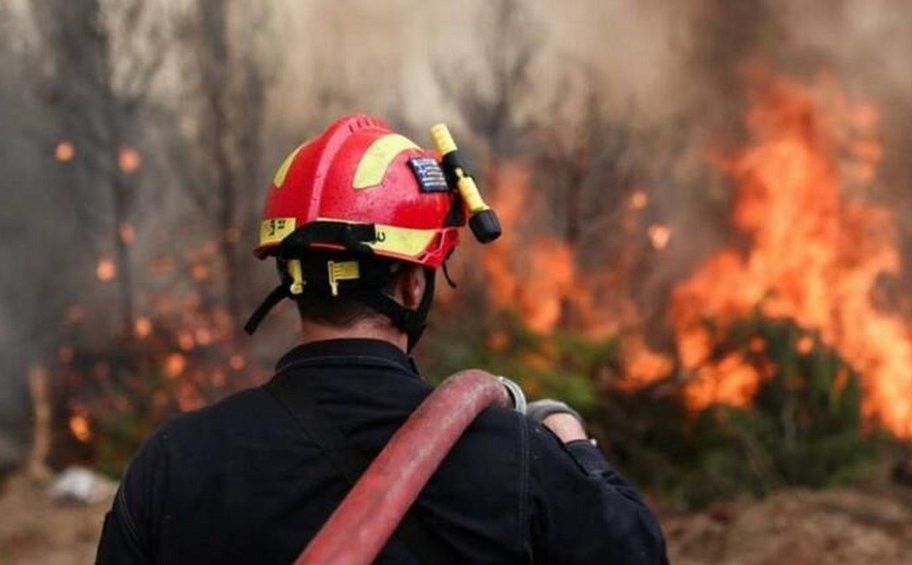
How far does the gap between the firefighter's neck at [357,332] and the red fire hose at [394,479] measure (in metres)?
0.17

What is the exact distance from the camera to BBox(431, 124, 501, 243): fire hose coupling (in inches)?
85.2

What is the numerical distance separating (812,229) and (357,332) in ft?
38.6

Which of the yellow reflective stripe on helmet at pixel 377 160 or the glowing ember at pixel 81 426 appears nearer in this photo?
the yellow reflective stripe on helmet at pixel 377 160

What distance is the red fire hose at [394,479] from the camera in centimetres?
160

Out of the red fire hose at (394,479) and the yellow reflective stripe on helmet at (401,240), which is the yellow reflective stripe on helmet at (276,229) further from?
Result: the red fire hose at (394,479)

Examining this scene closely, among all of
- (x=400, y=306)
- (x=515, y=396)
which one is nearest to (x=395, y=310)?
(x=400, y=306)

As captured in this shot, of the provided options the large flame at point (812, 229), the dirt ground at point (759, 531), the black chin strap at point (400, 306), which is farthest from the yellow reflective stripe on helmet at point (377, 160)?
the large flame at point (812, 229)

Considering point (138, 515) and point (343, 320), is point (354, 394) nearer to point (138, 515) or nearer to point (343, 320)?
point (343, 320)

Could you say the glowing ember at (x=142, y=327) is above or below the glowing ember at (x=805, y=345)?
below

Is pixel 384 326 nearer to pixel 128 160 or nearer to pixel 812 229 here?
pixel 128 160

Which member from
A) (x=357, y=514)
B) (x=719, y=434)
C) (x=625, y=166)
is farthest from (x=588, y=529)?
(x=625, y=166)

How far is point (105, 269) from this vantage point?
12.3 metres

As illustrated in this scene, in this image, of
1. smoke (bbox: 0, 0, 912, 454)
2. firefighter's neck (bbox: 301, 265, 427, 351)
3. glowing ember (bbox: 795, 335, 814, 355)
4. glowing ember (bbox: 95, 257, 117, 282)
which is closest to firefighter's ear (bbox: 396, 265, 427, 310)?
firefighter's neck (bbox: 301, 265, 427, 351)

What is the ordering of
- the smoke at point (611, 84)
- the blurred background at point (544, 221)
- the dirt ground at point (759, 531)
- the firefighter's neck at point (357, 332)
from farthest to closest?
1. the smoke at point (611, 84)
2. the blurred background at point (544, 221)
3. the dirt ground at point (759, 531)
4. the firefighter's neck at point (357, 332)
